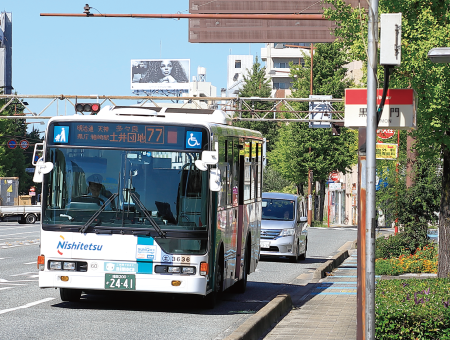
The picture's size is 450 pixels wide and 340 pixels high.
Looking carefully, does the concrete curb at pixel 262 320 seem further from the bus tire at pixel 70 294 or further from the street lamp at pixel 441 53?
the street lamp at pixel 441 53

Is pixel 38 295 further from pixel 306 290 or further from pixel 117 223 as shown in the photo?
pixel 306 290

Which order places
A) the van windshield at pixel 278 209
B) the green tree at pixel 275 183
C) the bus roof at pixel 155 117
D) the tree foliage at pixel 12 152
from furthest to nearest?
the tree foliage at pixel 12 152, the green tree at pixel 275 183, the van windshield at pixel 278 209, the bus roof at pixel 155 117

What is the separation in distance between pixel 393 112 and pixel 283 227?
53.7 feet

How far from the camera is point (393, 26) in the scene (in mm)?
7309

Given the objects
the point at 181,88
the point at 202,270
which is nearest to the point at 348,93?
the point at 202,270

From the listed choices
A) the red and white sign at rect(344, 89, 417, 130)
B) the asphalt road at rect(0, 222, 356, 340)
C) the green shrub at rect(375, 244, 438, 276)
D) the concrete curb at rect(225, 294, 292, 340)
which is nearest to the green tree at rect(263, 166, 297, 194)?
the green shrub at rect(375, 244, 438, 276)

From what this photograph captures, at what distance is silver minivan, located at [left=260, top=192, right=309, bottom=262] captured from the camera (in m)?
23.8

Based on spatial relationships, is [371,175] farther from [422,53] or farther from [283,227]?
[283,227]

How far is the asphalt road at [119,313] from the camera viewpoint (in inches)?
400

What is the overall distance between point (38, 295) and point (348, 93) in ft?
25.5

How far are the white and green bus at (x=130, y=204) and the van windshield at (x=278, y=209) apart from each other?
1220cm

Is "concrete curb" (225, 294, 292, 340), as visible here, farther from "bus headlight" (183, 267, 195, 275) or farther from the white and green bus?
"bus headlight" (183, 267, 195, 275)

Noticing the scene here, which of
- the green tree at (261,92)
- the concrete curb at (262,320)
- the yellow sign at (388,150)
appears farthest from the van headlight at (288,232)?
the green tree at (261,92)

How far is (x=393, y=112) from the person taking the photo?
789cm
